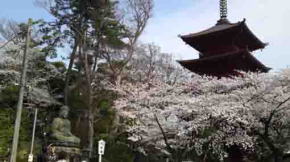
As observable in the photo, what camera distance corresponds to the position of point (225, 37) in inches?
910

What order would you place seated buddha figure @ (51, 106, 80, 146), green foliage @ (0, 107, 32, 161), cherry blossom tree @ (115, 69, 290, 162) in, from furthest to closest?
green foliage @ (0, 107, 32, 161) < seated buddha figure @ (51, 106, 80, 146) < cherry blossom tree @ (115, 69, 290, 162)

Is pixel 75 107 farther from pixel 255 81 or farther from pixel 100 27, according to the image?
pixel 255 81

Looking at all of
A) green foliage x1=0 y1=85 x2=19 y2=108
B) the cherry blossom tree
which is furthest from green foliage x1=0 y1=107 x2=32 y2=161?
the cherry blossom tree

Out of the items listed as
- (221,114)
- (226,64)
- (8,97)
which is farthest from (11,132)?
(226,64)

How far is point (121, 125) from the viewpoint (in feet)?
84.2

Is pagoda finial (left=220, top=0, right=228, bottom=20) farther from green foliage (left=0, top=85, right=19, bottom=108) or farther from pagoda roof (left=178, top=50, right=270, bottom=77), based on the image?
green foliage (left=0, top=85, right=19, bottom=108)

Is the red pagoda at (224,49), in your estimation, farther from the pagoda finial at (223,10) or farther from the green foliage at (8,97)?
the green foliage at (8,97)

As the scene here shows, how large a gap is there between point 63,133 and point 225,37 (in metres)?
11.0

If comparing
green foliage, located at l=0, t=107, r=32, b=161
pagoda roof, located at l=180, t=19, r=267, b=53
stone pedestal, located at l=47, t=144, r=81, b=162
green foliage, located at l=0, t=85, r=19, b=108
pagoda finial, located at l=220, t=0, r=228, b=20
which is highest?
pagoda finial, located at l=220, t=0, r=228, b=20

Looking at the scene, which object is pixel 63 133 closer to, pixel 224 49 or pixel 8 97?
pixel 8 97

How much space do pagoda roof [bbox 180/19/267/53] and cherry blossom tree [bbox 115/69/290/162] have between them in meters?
4.05

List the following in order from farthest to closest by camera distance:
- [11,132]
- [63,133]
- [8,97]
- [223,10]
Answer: [223,10], [8,97], [11,132], [63,133]

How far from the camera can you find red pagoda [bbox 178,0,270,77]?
21766 millimetres

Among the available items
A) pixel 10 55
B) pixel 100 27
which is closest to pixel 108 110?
pixel 100 27
